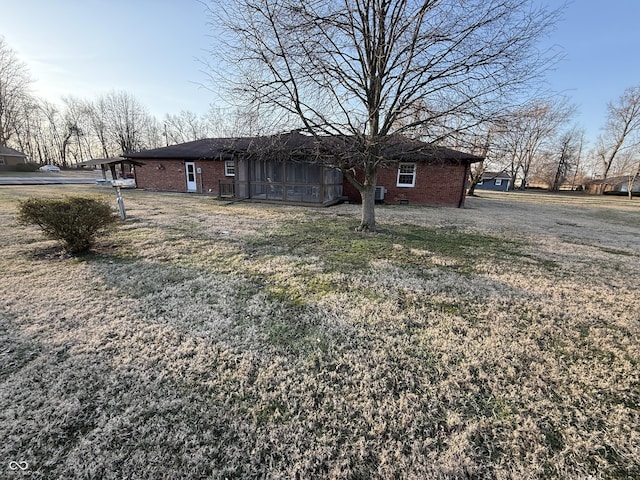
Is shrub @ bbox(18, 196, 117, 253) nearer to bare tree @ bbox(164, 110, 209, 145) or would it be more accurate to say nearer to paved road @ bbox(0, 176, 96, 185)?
paved road @ bbox(0, 176, 96, 185)

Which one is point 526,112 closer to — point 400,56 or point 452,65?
point 452,65

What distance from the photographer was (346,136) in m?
7.12

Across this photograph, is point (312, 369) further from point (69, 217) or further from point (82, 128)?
point (82, 128)

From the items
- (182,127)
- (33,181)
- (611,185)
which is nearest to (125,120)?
(182,127)

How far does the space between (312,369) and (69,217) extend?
544cm

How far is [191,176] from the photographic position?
18.5 metres

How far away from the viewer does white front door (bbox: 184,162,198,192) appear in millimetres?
18312

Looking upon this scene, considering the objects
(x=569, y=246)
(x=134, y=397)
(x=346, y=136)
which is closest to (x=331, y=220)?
(x=346, y=136)

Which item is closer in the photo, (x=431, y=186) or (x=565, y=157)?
(x=431, y=186)

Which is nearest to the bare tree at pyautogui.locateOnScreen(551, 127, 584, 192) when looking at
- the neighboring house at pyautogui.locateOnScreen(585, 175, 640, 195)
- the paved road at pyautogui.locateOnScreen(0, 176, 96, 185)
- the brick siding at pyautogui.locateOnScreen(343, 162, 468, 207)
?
the neighboring house at pyautogui.locateOnScreen(585, 175, 640, 195)

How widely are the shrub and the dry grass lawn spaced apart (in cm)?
47

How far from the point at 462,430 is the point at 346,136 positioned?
660 cm

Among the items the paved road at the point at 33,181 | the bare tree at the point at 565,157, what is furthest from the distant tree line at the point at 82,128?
the bare tree at the point at 565,157

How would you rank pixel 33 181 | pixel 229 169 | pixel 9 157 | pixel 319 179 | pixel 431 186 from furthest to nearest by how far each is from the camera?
pixel 9 157 → pixel 33 181 → pixel 229 169 → pixel 431 186 → pixel 319 179
